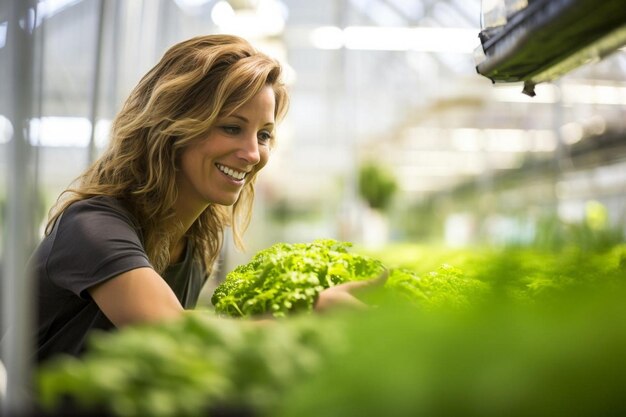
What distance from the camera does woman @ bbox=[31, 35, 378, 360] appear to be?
1.50 meters

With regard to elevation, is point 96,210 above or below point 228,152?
below

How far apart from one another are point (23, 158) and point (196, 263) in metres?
1.31

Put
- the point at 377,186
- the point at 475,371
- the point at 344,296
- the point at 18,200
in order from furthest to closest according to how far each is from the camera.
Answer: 1. the point at 377,186
2. the point at 344,296
3. the point at 18,200
4. the point at 475,371

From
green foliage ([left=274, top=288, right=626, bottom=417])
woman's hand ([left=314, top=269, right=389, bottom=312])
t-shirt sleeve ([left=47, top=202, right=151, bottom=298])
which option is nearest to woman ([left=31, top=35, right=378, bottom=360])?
t-shirt sleeve ([left=47, top=202, right=151, bottom=298])

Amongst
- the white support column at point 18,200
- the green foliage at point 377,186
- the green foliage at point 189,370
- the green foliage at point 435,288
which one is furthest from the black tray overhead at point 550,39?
the green foliage at point 377,186

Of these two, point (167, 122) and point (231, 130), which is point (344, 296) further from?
point (167, 122)

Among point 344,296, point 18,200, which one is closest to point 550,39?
point 344,296

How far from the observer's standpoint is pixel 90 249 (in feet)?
4.70

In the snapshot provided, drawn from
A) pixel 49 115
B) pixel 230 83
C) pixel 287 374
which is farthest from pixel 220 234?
pixel 49 115

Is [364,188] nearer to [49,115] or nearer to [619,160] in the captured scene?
[619,160]

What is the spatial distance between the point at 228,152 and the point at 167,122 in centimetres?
20

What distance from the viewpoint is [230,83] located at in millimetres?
1706

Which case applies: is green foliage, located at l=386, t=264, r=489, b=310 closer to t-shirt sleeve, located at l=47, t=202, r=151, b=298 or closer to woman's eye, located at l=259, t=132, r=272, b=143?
t-shirt sleeve, located at l=47, t=202, r=151, b=298

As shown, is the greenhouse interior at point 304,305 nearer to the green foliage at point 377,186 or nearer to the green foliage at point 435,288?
the green foliage at point 435,288
